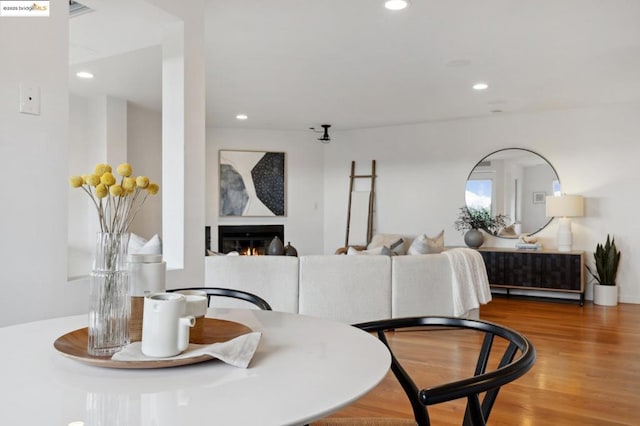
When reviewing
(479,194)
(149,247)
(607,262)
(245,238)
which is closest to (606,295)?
(607,262)

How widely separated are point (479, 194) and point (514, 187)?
0.46 m

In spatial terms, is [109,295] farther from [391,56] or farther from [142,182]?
[391,56]

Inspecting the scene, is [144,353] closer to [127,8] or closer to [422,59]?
[127,8]

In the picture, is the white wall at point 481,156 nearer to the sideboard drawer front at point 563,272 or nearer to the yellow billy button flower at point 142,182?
the sideboard drawer front at point 563,272

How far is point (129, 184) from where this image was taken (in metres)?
1.17

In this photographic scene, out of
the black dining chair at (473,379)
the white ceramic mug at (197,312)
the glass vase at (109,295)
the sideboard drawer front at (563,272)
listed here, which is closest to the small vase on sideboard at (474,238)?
the sideboard drawer front at (563,272)

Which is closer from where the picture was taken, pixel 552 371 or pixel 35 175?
pixel 35 175

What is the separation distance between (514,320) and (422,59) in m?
2.74

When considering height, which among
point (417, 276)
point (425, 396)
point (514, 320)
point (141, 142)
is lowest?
point (514, 320)

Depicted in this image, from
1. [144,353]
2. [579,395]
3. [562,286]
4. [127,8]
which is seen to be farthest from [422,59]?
[144,353]

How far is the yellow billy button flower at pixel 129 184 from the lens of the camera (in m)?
1.16

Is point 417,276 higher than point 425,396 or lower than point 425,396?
lower

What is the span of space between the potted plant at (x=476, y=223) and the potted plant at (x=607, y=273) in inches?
49.4

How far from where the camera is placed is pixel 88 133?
18.9 ft
